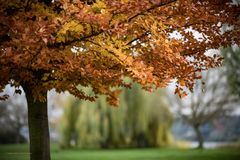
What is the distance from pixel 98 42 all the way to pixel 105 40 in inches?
6.4

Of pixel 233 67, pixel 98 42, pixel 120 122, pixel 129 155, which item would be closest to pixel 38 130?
pixel 98 42

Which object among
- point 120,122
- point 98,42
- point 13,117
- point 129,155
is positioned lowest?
point 129,155

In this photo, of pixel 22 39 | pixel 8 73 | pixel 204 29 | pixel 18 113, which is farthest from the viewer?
pixel 18 113

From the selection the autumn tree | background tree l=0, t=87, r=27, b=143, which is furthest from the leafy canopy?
background tree l=0, t=87, r=27, b=143

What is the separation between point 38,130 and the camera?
7.29 m

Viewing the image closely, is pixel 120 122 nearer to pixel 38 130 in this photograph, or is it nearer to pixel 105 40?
pixel 38 130

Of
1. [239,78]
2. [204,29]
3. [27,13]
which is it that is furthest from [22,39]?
[239,78]

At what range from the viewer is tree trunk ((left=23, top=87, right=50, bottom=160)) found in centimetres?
729

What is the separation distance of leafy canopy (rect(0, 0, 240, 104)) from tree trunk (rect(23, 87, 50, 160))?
0.38 m

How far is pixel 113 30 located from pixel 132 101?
1756 cm

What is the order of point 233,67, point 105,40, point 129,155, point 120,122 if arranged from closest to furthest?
point 105,40 < point 129,155 < point 233,67 < point 120,122

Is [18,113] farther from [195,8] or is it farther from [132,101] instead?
[195,8]

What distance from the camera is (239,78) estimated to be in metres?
19.0

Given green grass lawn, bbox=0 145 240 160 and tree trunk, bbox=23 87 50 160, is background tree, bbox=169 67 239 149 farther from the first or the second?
tree trunk, bbox=23 87 50 160
